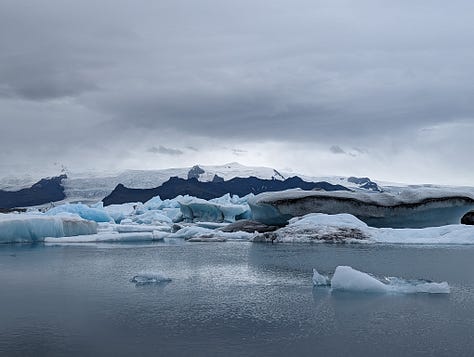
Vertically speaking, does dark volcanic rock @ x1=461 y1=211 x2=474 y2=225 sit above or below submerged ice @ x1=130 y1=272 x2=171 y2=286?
below

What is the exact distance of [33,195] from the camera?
434 ft

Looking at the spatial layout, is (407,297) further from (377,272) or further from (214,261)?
(214,261)

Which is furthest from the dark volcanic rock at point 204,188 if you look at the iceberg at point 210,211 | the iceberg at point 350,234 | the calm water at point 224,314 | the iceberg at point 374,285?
the iceberg at point 374,285

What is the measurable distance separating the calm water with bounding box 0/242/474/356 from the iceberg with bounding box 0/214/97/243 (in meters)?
9.58

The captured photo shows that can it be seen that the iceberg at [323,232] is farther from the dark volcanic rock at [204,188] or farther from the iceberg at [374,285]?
the dark volcanic rock at [204,188]

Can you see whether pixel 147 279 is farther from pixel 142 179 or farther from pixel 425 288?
pixel 142 179

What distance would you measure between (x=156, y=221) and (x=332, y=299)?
101 ft

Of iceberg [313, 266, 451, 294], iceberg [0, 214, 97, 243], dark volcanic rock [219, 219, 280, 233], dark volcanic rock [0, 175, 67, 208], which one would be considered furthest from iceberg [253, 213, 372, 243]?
dark volcanic rock [0, 175, 67, 208]

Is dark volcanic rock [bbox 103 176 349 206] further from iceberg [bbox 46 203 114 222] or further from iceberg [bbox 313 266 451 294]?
iceberg [bbox 313 266 451 294]

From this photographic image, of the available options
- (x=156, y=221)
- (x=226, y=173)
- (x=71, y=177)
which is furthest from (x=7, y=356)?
(x=226, y=173)

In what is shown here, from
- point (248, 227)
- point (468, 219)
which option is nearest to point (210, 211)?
point (248, 227)

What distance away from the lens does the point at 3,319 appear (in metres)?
7.50

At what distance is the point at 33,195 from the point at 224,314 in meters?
134

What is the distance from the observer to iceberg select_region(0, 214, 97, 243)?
900 inches
